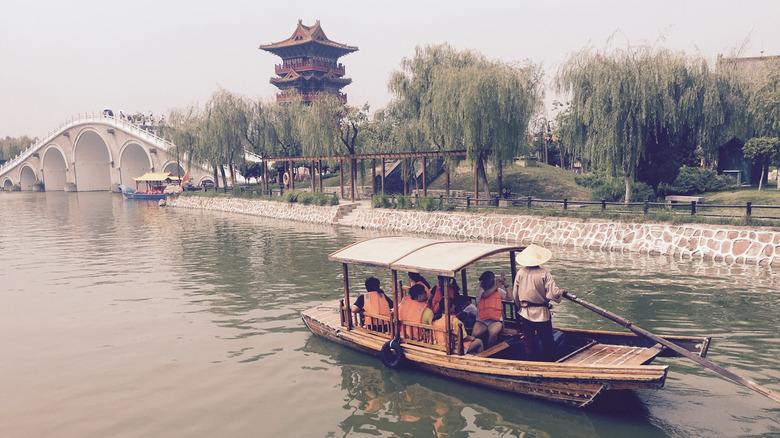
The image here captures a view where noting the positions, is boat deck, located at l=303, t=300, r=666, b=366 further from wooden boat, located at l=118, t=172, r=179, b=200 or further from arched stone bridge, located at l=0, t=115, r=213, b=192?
arched stone bridge, located at l=0, t=115, r=213, b=192

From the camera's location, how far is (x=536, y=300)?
285 inches

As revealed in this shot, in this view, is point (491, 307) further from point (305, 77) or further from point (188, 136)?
point (305, 77)

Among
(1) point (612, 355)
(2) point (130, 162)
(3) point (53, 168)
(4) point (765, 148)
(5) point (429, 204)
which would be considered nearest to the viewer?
(1) point (612, 355)

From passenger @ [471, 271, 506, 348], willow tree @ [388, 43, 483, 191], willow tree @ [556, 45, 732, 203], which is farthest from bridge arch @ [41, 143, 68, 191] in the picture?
passenger @ [471, 271, 506, 348]

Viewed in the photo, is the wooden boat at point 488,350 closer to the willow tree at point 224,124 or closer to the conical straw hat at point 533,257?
the conical straw hat at point 533,257

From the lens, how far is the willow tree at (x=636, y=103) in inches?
830

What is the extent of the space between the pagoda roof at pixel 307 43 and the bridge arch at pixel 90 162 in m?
34.0

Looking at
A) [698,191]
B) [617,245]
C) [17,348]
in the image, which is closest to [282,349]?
[17,348]

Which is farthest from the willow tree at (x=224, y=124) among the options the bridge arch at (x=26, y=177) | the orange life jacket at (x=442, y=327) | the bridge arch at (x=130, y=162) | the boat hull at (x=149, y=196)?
the bridge arch at (x=26, y=177)

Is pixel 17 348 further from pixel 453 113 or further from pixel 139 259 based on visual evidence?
pixel 453 113

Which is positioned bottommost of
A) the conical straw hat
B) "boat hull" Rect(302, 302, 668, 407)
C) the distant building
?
"boat hull" Rect(302, 302, 668, 407)

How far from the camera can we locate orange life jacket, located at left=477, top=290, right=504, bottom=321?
827 centimetres

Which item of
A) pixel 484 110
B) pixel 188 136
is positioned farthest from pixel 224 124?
pixel 484 110

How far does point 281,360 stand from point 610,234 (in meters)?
14.7
